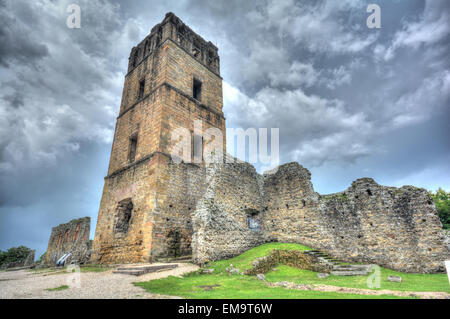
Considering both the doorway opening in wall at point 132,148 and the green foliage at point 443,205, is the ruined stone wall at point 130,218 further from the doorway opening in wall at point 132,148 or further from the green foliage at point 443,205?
the green foliage at point 443,205

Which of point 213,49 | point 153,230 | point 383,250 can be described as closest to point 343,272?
point 383,250

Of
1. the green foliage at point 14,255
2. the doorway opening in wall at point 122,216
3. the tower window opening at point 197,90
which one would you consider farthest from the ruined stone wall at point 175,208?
the green foliage at point 14,255

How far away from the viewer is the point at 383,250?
31.5 feet

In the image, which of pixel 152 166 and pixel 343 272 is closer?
pixel 343 272

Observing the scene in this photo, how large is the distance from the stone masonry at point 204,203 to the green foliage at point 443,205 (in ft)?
50.1

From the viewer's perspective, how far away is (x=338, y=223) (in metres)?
11.0

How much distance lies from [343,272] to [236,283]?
4.64 metres

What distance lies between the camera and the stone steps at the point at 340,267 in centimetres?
841

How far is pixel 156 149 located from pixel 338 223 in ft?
31.8

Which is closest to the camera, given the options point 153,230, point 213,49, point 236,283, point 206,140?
point 236,283

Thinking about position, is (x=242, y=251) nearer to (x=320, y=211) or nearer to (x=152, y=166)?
(x=320, y=211)

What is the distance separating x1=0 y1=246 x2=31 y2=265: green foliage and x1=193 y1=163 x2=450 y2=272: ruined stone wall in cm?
3263

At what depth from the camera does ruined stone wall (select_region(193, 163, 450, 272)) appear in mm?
8992

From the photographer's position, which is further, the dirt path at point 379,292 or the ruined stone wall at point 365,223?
the ruined stone wall at point 365,223
